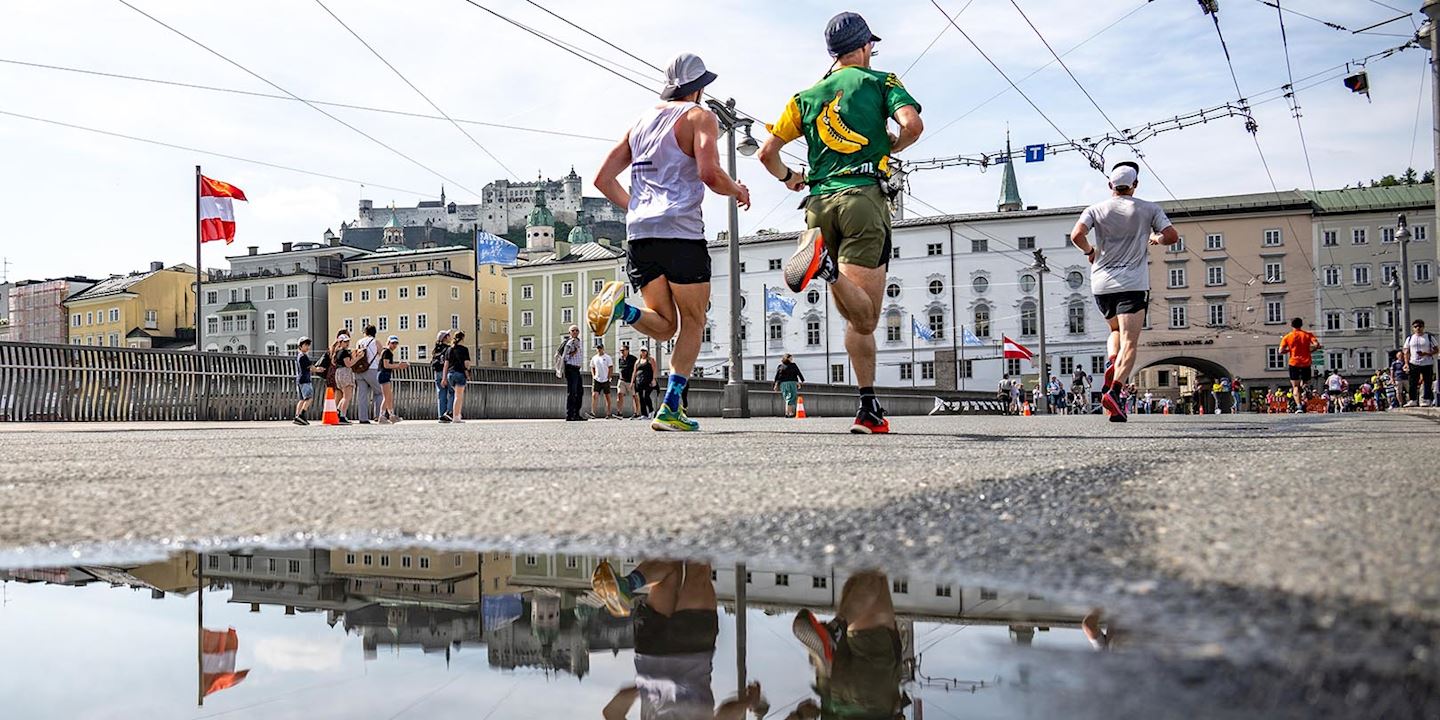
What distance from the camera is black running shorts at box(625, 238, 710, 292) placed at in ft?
21.6

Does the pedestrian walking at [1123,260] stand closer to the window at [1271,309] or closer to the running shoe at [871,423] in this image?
the running shoe at [871,423]

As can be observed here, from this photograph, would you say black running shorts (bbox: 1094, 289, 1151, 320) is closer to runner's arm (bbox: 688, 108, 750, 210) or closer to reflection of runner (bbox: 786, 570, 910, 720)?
runner's arm (bbox: 688, 108, 750, 210)

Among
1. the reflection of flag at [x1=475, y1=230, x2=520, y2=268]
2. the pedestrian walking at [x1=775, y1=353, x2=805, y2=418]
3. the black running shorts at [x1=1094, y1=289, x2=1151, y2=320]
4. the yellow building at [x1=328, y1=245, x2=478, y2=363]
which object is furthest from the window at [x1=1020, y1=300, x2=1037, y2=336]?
the black running shorts at [x1=1094, y1=289, x2=1151, y2=320]

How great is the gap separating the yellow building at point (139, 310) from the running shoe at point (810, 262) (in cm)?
10774

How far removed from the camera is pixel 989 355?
79.8 metres

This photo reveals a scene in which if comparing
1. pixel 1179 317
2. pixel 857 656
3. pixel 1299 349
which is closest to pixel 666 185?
pixel 857 656

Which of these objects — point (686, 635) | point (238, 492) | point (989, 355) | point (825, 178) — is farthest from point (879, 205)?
point (989, 355)

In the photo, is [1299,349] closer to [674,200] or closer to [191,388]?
[674,200]

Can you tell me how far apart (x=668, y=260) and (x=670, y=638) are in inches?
212

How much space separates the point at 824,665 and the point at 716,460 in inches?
111

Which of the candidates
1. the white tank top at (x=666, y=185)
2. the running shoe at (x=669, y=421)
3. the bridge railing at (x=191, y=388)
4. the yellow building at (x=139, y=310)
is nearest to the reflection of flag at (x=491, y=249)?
the bridge railing at (x=191, y=388)

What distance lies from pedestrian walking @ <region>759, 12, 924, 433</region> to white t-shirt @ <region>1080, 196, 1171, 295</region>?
9.57 ft

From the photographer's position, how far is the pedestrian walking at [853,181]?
616 cm

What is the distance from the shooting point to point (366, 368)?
1617 cm
